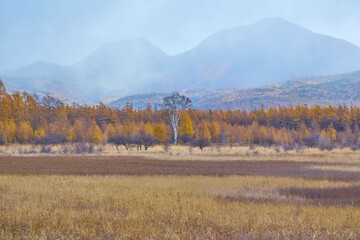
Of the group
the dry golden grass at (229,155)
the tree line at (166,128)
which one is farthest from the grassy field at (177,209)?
the tree line at (166,128)

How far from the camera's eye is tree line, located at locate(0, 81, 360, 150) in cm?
9619

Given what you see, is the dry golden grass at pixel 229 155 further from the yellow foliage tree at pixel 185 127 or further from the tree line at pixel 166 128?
the yellow foliage tree at pixel 185 127

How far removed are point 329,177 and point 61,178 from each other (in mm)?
18507

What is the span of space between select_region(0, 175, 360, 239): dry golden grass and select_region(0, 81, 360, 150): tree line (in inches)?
2207

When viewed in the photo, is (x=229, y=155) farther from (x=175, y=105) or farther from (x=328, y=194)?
(x=175, y=105)

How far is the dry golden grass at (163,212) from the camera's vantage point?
45.1 feet

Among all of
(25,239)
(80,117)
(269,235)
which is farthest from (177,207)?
(80,117)

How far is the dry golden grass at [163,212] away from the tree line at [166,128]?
2207 inches

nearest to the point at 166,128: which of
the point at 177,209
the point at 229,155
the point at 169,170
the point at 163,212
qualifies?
the point at 229,155

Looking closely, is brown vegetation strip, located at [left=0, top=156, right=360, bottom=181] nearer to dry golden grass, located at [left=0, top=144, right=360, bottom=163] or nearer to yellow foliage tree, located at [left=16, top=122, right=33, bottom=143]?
dry golden grass, located at [left=0, top=144, right=360, bottom=163]

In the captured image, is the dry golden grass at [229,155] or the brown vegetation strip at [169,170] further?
the dry golden grass at [229,155]

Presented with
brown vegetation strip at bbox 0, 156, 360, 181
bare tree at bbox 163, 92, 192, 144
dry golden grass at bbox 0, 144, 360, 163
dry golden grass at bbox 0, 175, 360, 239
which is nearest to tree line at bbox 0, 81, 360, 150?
bare tree at bbox 163, 92, 192, 144

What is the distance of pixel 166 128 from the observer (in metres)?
118

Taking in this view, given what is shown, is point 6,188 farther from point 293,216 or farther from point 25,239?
point 293,216
